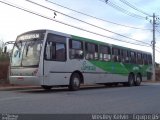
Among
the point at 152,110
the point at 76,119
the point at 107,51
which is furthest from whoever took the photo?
the point at 107,51

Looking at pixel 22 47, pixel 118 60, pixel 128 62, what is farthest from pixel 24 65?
pixel 128 62

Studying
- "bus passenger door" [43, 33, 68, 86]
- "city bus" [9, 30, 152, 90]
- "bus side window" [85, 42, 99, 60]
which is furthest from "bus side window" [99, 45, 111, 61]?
"bus passenger door" [43, 33, 68, 86]

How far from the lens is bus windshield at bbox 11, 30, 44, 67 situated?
65.3ft

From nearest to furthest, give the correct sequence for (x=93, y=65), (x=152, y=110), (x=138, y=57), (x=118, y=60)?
(x=152, y=110), (x=93, y=65), (x=118, y=60), (x=138, y=57)

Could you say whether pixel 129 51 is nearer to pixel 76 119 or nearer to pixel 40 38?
pixel 40 38

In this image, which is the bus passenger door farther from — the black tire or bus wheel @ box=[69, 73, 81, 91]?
the black tire

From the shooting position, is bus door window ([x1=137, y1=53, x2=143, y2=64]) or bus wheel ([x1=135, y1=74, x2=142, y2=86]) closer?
bus wheel ([x1=135, y1=74, x2=142, y2=86])

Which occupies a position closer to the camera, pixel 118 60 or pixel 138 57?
pixel 118 60

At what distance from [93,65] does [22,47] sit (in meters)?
5.91

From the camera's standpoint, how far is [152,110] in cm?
1376

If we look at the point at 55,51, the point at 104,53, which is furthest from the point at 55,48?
the point at 104,53

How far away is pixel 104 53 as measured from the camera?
27.0 meters

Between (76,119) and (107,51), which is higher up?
(107,51)

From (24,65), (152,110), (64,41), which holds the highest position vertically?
(64,41)
